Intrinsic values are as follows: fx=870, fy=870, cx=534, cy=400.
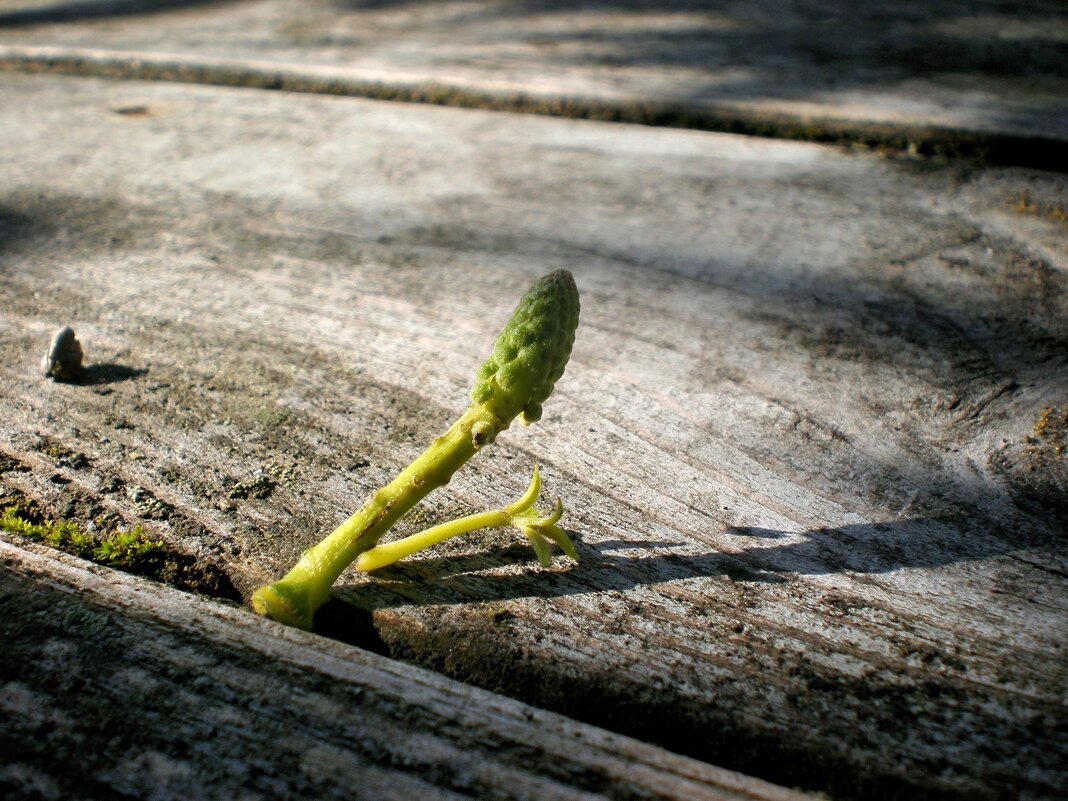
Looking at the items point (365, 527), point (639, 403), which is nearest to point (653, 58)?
point (639, 403)

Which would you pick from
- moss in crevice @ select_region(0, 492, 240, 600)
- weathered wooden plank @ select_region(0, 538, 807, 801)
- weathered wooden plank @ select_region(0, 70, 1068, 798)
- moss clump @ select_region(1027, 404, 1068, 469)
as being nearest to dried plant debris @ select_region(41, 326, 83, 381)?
weathered wooden plank @ select_region(0, 70, 1068, 798)

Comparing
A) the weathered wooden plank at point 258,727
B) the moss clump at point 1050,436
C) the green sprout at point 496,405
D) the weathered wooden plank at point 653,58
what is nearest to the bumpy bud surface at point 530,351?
the green sprout at point 496,405

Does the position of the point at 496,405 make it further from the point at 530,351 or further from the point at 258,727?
the point at 258,727

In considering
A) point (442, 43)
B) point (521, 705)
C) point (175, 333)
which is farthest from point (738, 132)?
point (521, 705)

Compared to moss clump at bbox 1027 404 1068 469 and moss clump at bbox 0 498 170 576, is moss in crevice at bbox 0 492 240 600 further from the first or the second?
moss clump at bbox 1027 404 1068 469

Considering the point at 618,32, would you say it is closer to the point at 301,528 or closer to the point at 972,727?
the point at 301,528
